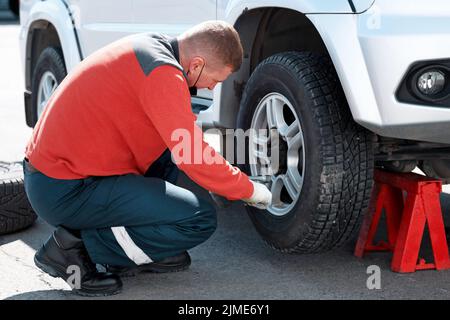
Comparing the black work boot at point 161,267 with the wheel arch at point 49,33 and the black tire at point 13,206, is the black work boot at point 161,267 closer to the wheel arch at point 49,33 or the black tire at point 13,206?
the black tire at point 13,206

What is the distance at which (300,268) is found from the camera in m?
3.73

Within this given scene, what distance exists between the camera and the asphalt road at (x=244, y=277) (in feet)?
11.2

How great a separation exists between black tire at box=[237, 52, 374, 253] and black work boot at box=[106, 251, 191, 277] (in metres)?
0.43

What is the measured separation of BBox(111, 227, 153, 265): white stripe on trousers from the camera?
11.1ft

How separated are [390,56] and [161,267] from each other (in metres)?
1.28

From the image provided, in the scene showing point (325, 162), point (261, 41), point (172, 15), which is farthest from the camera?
point (172, 15)

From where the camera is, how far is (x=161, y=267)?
3637 mm

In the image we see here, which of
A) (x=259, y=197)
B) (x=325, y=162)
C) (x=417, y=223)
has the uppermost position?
(x=325, y=162)

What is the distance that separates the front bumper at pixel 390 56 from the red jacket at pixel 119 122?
0.54 meters

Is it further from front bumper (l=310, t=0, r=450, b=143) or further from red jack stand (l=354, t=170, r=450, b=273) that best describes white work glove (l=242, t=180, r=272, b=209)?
red jack stand (l=354, t=170, r=450, b=273)

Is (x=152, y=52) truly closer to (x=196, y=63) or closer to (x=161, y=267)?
(x=196, y=63)

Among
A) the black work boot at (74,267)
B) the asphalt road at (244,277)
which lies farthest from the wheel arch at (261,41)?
the black work boot at (74,267)

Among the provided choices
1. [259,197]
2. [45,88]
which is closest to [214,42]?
[259,197]

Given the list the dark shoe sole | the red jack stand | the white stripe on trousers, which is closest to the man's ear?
the white stripe on trousers
